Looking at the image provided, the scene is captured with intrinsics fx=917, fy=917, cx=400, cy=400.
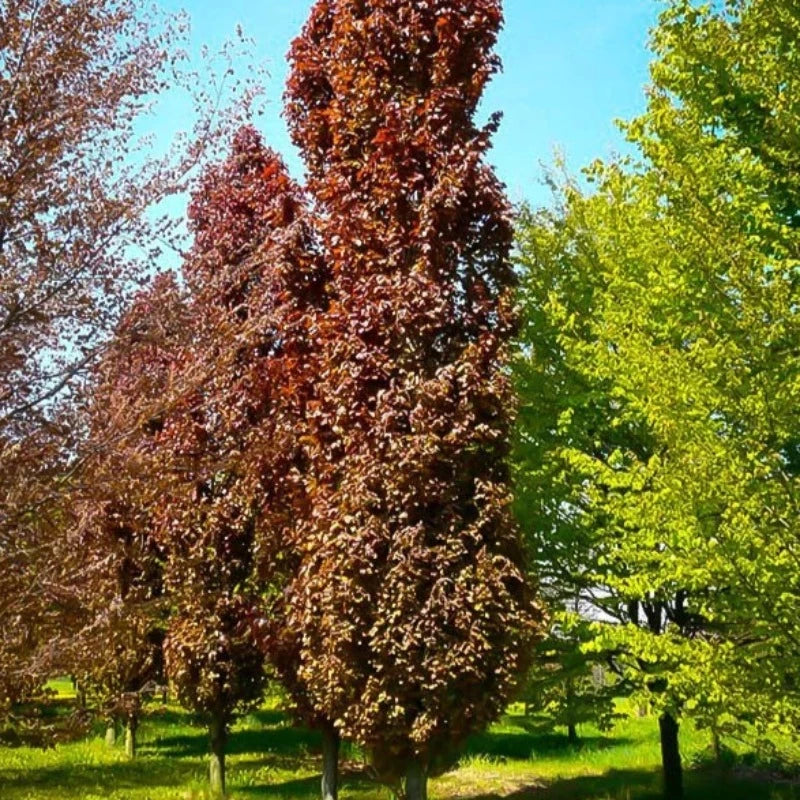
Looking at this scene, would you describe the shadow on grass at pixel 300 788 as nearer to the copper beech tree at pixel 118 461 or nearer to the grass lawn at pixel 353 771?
the grass lawn at pixel 353 771

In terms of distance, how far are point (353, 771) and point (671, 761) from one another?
26.1ft

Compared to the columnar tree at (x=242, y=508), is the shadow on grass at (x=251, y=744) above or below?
below

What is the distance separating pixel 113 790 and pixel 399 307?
33.8 feet

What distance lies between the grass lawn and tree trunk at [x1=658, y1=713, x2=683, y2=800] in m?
0.45

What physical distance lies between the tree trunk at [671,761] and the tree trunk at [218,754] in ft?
22.6

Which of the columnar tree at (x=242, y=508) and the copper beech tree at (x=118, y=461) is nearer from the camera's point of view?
the copper beech tree at (x=118, y=461)

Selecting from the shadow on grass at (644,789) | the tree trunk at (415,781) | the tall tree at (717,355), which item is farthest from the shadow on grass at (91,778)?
the tall tree at (717,355)

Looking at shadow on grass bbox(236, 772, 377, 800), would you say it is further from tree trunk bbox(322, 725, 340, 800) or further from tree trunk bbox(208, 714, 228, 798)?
tree trunk bbox(322, 725, 340, 800)

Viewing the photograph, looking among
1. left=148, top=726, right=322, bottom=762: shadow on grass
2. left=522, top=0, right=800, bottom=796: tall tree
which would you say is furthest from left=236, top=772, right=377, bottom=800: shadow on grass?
left=522, top=0, right=800, bottom=796: tall tree

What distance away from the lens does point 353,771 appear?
19562 millimetres

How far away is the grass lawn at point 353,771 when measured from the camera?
48.4 feet

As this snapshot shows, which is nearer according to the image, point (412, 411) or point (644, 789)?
point (412, 411)

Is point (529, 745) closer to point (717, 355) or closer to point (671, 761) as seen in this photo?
point (671, 761)

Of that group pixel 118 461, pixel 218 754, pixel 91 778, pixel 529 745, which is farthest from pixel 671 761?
pixel 118 461
